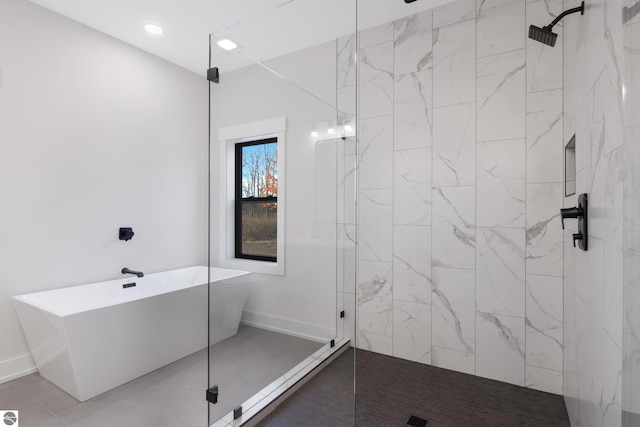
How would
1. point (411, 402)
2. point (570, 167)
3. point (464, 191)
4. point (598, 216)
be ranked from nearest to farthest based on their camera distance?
point (598, 216), point (570, 167), point (411, 402), point (464, 191)

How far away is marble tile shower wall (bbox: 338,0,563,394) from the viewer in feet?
7.27

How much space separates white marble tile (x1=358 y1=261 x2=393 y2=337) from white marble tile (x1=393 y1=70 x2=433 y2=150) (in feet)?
3.60

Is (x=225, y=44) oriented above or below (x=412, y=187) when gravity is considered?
above

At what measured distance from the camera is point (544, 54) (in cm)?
220

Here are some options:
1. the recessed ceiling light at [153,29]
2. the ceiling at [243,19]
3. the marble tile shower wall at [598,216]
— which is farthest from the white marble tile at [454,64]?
the recessed ceiling light at [153,29]

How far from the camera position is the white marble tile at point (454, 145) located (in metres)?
2.45

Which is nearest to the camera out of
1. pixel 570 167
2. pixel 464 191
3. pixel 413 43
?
pixel 570 167

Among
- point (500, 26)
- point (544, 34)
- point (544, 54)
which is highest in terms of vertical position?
point (500, 26)

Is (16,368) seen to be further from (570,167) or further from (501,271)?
(570,167)

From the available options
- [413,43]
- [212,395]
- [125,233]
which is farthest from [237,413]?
[413,43]

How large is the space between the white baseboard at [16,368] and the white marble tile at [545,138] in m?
4.03

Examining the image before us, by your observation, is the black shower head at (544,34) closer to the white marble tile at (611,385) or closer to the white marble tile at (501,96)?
the white marble tile at (501,96)

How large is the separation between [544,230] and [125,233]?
360 cm

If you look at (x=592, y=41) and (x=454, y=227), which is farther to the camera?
(x=454, y=227)
